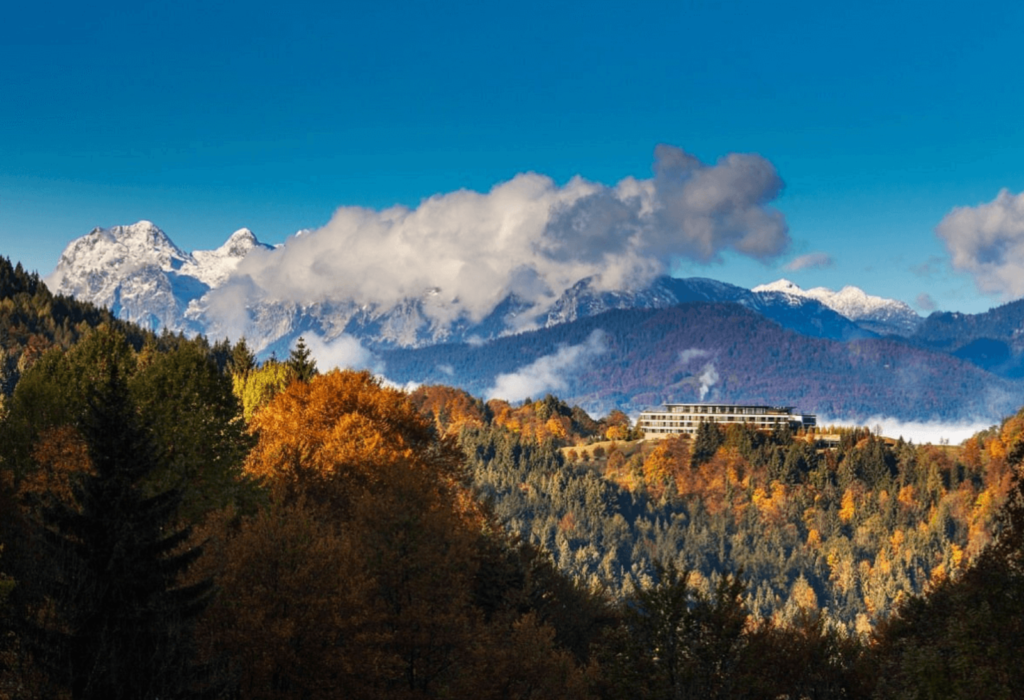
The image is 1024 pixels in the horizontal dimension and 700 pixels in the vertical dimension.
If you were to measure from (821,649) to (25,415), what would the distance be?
187ft

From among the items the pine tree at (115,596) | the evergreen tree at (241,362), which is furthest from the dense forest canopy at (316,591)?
the evergreen tree at (241,362)

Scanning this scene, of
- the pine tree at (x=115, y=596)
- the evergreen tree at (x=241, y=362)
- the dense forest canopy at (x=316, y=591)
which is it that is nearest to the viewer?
the pine tree at (x=115, y=596)

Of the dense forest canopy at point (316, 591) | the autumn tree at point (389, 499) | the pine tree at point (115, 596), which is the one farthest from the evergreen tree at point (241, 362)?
the pine tree at point (115, 596)

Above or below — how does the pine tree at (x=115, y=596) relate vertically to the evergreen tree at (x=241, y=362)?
below

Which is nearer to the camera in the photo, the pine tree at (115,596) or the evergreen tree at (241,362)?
the pine tree at (115,596)

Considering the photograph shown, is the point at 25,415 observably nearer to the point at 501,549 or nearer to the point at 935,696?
the point at 501,549

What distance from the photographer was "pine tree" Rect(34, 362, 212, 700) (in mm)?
32094

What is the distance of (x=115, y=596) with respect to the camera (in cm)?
3350

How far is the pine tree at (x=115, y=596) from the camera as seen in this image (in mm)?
32094

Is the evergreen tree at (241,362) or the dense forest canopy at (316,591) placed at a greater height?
the evergreen tree at (241,362)

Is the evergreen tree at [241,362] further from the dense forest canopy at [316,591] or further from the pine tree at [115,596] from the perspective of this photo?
the pine tree at [115,596]

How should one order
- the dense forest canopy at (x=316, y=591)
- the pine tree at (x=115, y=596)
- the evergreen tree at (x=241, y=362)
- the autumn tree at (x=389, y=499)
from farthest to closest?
the evergreen tree at (x=241, y=362), the autumn tree at (x=389, y=499), the dense forest canopy at (x=316, y=591), the pine tree at (x=115, y=596)

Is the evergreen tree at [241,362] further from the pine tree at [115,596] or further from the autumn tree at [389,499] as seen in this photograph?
the pine tree at [115,596]

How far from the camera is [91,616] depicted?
3284cm
